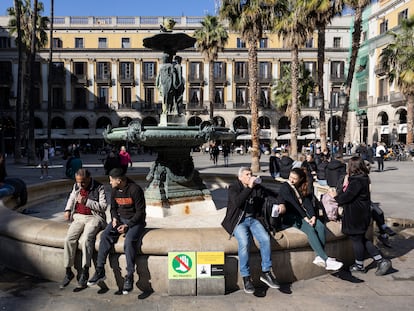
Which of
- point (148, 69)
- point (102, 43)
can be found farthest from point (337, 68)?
point (102, 43)

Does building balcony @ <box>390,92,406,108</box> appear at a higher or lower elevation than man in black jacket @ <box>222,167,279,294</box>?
higher

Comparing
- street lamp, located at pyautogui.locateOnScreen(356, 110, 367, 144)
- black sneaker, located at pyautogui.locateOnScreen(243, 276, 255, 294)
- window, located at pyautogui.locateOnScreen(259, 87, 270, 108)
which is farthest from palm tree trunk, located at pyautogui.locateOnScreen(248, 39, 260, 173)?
window, located at pyautogui.locateOnScreen(259, 87, 270, 108)

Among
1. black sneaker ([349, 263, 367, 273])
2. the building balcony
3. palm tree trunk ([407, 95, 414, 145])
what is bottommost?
black sneaker ([349, 263, 367, 273])

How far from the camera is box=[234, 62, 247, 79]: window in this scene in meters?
50.0

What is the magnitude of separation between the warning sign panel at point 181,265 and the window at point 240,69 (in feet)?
154

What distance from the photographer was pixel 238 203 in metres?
4.62

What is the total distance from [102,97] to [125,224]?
1874 inches

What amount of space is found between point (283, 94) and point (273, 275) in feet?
104

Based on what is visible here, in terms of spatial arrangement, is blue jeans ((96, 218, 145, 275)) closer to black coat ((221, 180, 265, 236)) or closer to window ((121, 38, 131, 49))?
black coat ((221, 180, 265, 236))

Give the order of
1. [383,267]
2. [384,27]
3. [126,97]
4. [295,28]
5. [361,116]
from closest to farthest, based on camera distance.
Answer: [383,267] < [295,28] < [384,27] < [361,116] < [126,97]

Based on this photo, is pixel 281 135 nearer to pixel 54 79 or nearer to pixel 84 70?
pixel 84 70

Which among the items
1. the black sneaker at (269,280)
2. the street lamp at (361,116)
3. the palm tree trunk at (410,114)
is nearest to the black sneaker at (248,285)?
the black sneaker at (269,280)

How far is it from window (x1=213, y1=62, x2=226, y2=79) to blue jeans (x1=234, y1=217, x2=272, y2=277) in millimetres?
46586

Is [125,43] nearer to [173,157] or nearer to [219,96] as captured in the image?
[219,96]
